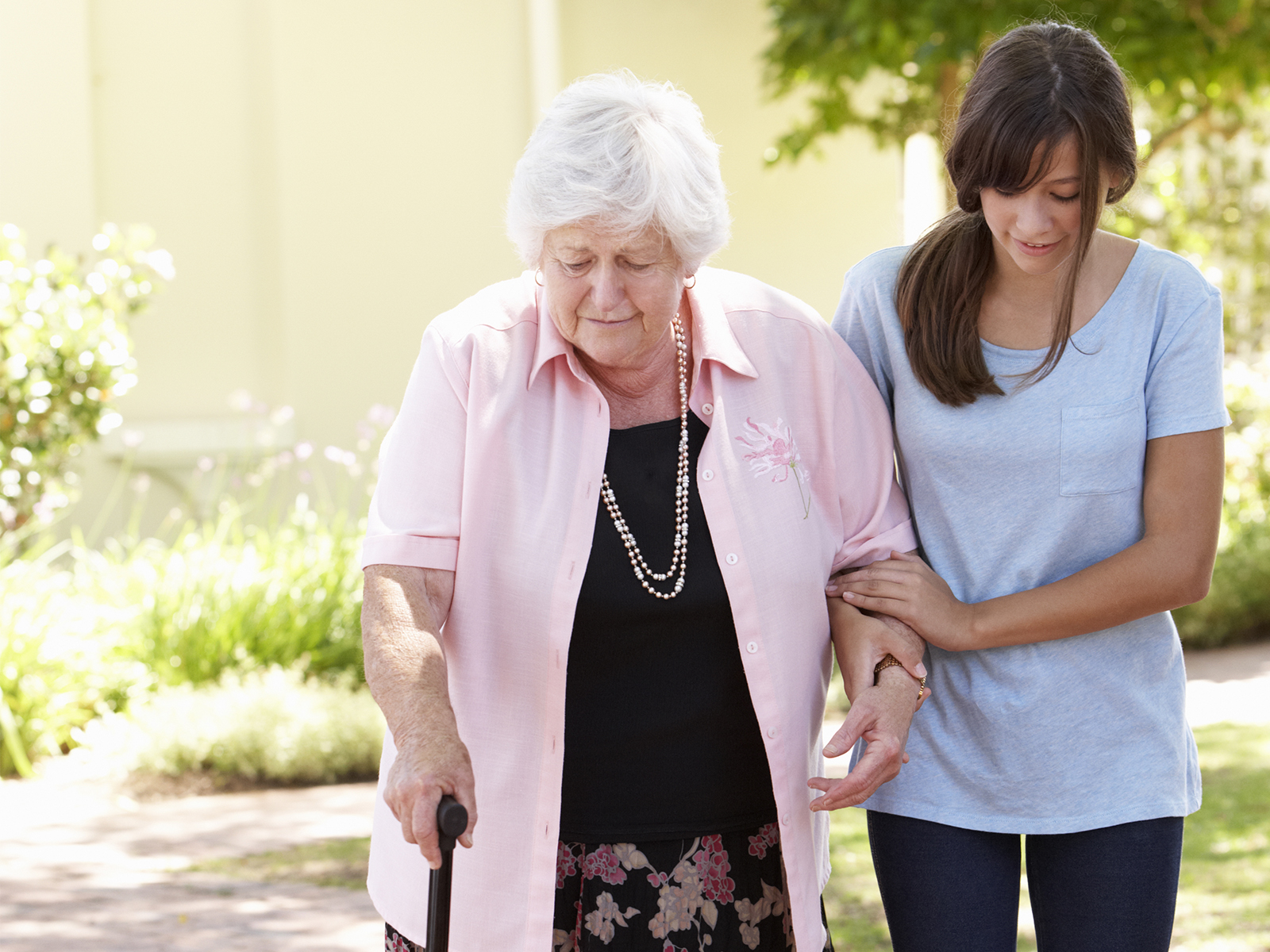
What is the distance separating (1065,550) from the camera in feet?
6.44

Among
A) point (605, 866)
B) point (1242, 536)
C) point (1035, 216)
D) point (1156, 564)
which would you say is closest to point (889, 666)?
point (1156, 564)

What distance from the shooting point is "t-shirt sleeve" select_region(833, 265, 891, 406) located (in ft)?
7.03

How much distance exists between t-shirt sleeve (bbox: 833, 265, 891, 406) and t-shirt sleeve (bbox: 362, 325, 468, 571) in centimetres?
66

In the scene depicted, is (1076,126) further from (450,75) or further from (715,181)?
(450,75)

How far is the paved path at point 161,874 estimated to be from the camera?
12.7ft

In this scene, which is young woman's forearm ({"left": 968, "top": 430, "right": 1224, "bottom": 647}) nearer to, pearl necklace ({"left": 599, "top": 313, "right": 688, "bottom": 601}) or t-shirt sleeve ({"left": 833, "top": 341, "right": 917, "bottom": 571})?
t-shirt sleeve ({"left": 833, "top": 341, "right": 917, "bottom": 571})

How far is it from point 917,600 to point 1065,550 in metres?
0.23

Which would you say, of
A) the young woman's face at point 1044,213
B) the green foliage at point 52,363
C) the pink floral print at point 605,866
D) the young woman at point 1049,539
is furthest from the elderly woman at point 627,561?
the green foliage at point 52,363

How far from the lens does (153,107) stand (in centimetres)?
750

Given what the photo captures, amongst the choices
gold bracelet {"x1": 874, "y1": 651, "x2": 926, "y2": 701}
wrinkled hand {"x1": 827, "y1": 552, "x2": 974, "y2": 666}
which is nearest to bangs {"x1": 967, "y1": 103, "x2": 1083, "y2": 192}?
wrinkled hand {"x1": 827, "y1": 552, "x2": 974, "y2": 666}

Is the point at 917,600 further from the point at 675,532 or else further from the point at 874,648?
the point at 675,532

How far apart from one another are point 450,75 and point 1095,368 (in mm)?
6498

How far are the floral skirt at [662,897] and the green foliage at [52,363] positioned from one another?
4.87 m

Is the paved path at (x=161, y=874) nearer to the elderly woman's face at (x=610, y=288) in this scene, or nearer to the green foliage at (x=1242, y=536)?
the elderly woman's face at (x=610, y=288)
